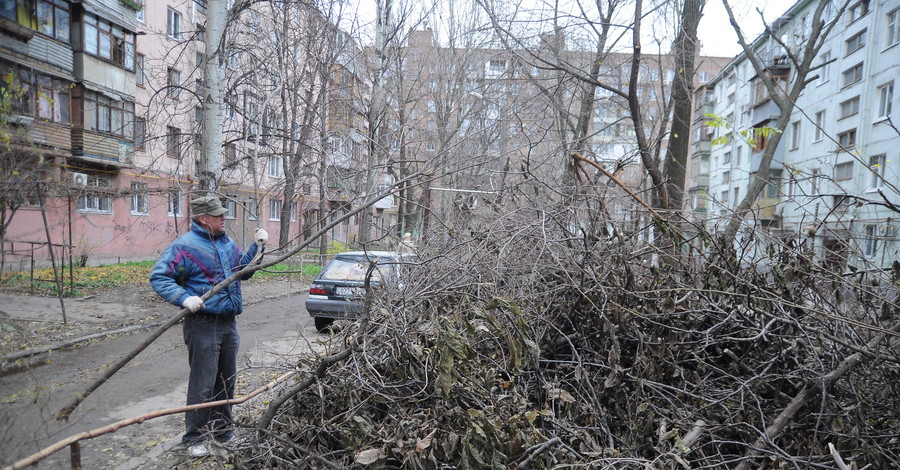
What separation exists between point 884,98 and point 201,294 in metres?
26.0

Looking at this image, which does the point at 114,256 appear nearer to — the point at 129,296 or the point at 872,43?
the point at 129,296

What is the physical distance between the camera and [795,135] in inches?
1102

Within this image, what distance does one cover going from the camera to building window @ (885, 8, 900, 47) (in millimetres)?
18961

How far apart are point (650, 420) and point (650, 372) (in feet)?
1.08

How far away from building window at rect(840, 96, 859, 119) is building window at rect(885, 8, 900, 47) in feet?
8.48

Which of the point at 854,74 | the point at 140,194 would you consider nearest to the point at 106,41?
the point at 140,194

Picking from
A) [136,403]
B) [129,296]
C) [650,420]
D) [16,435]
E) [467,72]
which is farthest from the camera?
[467,72]

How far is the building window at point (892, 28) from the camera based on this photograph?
19.0m

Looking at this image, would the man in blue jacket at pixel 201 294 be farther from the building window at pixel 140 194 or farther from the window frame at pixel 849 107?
the window frame at pixel 849 107

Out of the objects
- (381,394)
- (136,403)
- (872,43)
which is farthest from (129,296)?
(872,43)

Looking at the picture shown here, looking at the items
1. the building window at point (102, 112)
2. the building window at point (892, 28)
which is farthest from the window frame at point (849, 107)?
the building window at point (102, 112)

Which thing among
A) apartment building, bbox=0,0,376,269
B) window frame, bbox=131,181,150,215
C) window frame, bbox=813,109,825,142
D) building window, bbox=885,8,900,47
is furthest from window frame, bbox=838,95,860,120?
window frame, bbox=131,181,150,215

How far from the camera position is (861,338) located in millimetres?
3238

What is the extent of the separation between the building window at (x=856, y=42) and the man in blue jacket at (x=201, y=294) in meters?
26.8
